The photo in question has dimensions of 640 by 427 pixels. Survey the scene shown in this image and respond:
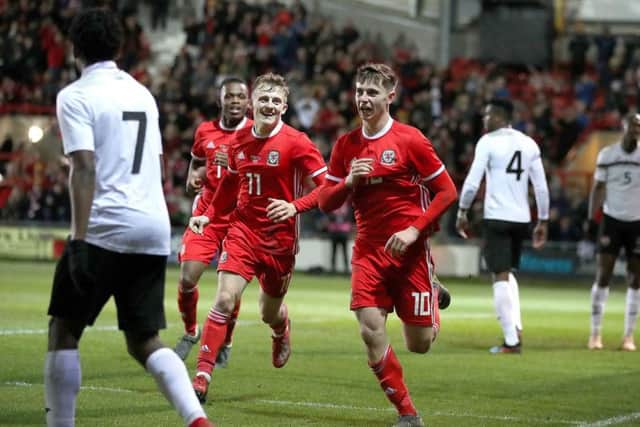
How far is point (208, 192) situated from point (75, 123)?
5353mm

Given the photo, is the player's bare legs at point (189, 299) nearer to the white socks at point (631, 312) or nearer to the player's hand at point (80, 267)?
the white socks at point (631, 312)

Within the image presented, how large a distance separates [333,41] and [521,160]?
20353 mm

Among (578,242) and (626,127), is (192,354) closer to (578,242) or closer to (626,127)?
(626,127)

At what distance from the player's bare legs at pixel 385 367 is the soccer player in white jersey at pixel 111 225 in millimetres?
1932

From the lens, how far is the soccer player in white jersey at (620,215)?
13914 millimetres

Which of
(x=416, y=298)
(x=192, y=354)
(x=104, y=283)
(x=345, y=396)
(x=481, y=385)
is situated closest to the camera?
(x=104, y=283)

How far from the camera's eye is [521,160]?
13523 mm

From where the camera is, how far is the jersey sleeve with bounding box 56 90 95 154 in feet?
20.6

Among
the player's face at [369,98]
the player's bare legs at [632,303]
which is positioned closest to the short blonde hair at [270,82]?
the player's face at [369,98]

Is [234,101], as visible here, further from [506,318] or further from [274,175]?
[506,318]

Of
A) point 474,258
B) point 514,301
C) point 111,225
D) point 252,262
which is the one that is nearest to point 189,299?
point 252,262

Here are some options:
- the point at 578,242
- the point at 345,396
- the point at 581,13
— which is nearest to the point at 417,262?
the point at 345,396

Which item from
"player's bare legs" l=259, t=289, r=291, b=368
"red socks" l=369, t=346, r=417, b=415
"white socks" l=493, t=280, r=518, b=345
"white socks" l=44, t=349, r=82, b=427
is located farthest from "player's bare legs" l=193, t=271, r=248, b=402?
"white socks" l=493, t=280, r=518, b=345

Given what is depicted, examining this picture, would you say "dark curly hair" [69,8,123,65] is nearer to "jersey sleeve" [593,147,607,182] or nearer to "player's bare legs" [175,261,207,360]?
"player's bare legs" [175,261,207,360]
